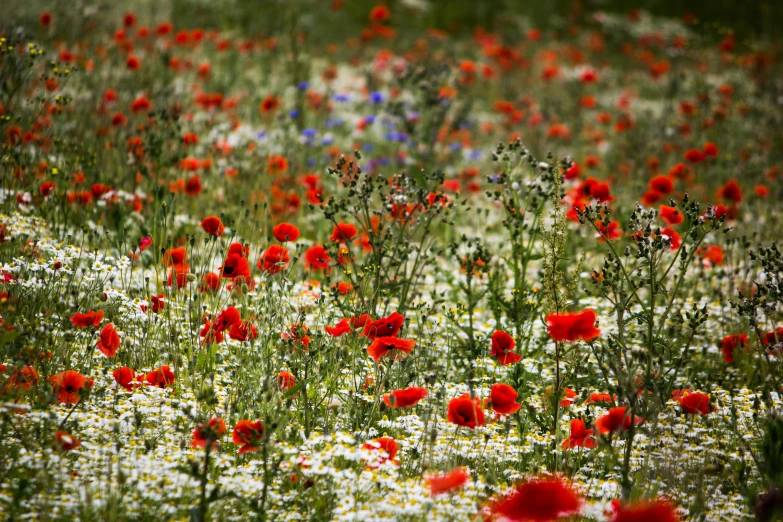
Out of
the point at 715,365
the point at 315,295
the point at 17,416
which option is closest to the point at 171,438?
the point at 17,416

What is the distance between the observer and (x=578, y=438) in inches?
120

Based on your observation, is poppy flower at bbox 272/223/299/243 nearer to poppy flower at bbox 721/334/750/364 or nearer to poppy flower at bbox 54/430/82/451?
poppy flower at bbox 54/430/82/451

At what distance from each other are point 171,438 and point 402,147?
7461 mm

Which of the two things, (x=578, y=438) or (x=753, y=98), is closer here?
(x=578, y=438)

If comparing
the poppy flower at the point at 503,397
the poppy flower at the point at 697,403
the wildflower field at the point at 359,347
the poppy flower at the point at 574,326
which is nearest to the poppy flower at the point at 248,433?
the wildflower field at the point at 359,347

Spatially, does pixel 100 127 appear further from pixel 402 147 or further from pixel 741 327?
pixel 741 327

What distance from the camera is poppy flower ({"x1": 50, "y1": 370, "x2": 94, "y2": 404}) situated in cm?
288

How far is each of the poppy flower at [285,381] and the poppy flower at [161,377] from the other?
0.54m

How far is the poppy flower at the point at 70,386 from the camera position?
2.88 metres

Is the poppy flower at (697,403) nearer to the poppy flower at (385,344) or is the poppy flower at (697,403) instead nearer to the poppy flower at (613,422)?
the poppy flower at (613,422)

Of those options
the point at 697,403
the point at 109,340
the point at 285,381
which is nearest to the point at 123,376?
the point at 109,340

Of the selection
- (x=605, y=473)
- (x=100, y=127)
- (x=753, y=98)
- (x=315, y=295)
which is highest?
(x=753, y=98)

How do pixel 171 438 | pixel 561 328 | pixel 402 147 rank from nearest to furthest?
pixel 561 328 < pixel 171 438 < pixel 402 147

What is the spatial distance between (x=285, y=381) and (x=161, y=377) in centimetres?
60
